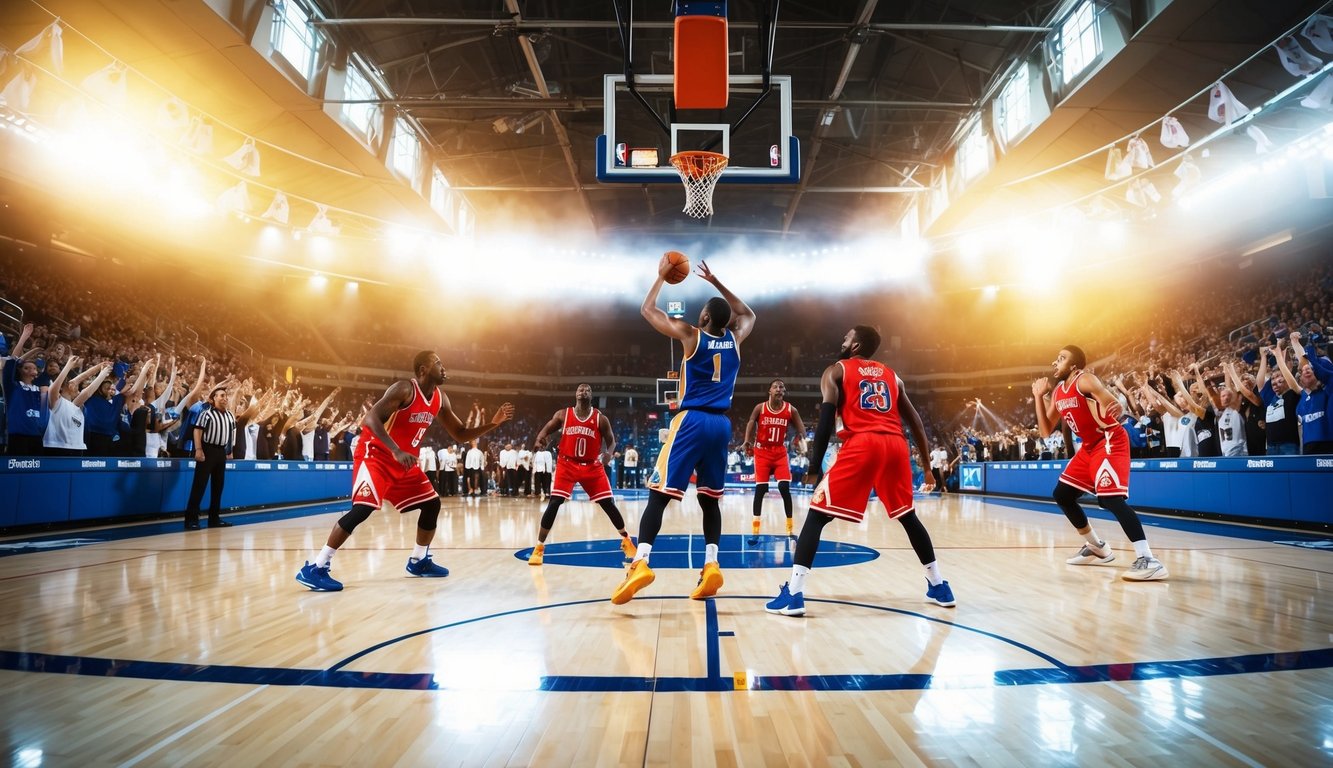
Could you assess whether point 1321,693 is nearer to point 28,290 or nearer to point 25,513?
point 25,513

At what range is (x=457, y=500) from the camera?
61.2ft

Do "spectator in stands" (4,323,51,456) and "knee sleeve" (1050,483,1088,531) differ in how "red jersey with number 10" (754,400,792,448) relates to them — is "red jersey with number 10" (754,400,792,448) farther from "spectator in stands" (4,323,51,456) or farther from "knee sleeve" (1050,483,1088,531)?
"spectator in stands" (4,323,51,456)

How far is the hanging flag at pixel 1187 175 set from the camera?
13922mm

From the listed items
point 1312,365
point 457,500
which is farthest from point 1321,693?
point 457,500

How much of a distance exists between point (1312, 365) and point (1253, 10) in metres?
5.47

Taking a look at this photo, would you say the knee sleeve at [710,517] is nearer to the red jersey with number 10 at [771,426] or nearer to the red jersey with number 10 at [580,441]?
the red jersey with number 10 at [580,441]

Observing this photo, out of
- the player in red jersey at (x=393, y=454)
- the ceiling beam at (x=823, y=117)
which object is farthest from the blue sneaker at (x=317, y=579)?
the ceiling beam at (x=823, y=117)

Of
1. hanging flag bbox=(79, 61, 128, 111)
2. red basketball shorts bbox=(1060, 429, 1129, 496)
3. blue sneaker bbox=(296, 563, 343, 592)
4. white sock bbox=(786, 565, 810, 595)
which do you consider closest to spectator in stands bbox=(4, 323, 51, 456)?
hanging flag bbox=(79, 61, 128, 111)

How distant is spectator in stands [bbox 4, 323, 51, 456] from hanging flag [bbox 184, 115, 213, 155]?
183 inches

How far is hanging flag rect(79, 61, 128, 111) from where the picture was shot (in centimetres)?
1083

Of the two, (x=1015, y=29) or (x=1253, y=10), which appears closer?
(x=1253, y=10)

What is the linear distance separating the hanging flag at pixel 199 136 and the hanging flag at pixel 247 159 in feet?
1.95

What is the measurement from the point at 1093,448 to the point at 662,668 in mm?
4849

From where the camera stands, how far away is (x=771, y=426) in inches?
366
